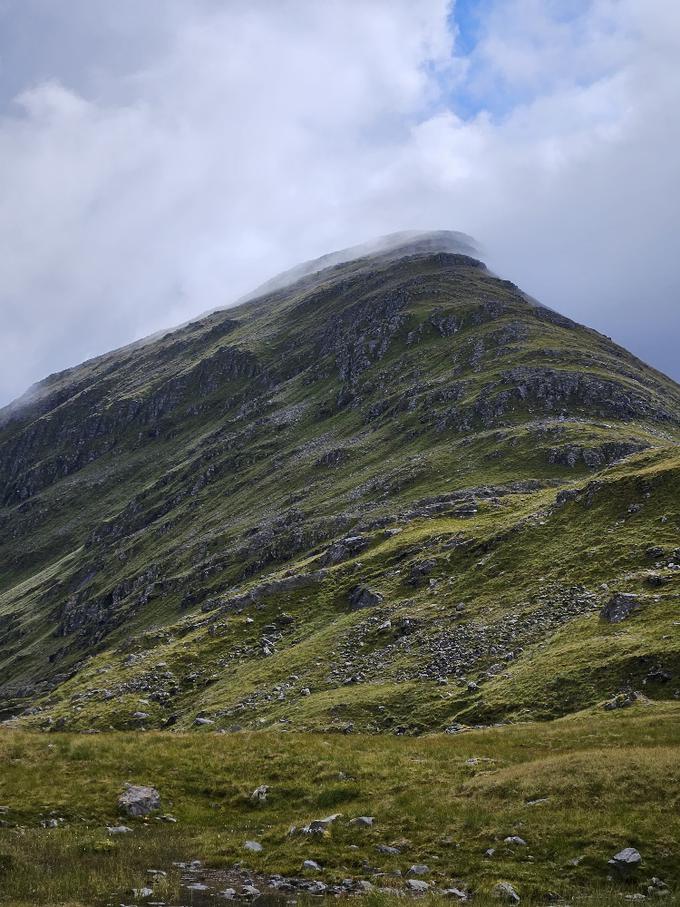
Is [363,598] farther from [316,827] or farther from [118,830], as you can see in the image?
[118,830]

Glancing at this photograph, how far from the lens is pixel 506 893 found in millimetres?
15516

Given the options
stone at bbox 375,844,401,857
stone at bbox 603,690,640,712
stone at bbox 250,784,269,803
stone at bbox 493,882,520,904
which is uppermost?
stone at bbox 250,784,269,803

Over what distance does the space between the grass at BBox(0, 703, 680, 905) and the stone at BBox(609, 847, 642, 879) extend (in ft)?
0.80

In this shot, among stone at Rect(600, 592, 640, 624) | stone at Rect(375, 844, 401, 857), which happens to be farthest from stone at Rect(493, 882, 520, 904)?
stone at Rect(600, 592, 640, 624)

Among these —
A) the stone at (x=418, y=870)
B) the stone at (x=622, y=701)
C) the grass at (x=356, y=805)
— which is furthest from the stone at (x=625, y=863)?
the stone at (x=622, y=701)

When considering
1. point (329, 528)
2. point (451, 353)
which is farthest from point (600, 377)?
point (329, 528)

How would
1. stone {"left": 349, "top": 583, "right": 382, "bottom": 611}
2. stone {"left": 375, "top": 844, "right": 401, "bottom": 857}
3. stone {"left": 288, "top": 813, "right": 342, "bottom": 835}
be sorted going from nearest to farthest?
stone {"left": 375, "top": 844, "right": 401, "bottom": 857} < stone {"left": 288, "top": 813, "right": 342, "bottom": 835} < stone {"left": 349, "top": 583, "right": 382, "bottom": 611}

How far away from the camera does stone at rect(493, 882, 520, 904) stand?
15.3m

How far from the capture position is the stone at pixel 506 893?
15.3m

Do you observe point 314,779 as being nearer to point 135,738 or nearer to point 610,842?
point 135,738

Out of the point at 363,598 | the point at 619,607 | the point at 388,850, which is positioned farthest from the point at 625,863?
the point at 363,598

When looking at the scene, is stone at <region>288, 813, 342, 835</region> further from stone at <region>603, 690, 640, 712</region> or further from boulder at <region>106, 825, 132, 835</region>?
stone at <region>603, 690, 640, 712</region>

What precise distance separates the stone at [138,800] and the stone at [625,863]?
1433cm

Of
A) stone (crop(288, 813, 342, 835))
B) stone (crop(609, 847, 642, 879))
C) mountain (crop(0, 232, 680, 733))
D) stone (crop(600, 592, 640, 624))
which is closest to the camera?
stone (crop(609, 847, 642, 879))
